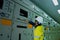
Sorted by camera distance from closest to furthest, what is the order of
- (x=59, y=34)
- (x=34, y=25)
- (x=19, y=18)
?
1. (x=19, y=18)
2. (x=34, y=25)
3. (x=59, y=34)

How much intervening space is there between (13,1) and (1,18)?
17.6 inches

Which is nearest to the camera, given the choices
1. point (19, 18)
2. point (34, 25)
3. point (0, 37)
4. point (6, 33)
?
point (0, 37)

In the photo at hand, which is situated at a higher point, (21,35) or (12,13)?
(12,13)

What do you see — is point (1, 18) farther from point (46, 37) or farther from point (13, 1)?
point (46, 37)

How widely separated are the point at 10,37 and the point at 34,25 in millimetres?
978

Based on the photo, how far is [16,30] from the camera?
1835mm

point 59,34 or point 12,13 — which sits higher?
point 12,13

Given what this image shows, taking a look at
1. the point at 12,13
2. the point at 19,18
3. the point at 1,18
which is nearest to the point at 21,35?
the point at 19,18

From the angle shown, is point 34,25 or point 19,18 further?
point 34,25

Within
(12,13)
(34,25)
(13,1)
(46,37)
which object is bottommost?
(46,37)

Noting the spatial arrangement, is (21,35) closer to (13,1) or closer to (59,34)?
(13,1)

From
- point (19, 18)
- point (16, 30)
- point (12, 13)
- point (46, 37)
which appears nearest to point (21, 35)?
point (16, 30)

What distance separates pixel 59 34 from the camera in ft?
9.91

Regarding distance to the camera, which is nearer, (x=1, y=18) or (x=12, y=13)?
(x=1, y=18)
